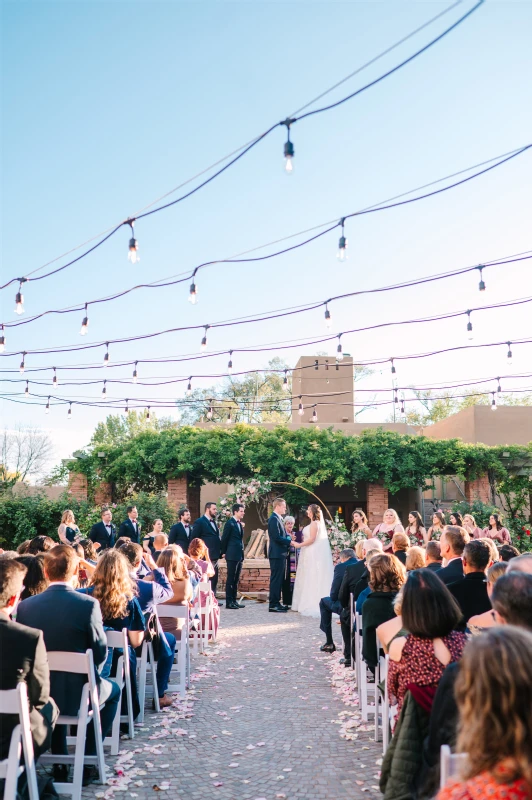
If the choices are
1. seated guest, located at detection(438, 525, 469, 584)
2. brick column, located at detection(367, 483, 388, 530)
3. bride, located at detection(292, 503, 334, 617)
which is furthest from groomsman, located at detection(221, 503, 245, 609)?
brick column, located at detection(367, 483, 388, 530)

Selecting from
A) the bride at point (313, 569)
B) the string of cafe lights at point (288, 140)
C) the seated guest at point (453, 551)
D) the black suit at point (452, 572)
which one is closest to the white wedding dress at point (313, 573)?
the bride at point (313, 569)

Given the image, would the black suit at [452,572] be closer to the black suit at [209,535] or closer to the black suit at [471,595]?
the black suit at [471,595]

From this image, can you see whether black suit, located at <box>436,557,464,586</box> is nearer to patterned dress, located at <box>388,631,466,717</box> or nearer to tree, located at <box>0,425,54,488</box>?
patterned dress, located at <box>388,631,466,717</box>

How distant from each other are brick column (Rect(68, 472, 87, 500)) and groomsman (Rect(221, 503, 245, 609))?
752cm

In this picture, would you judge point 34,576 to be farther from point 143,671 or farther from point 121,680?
point 143,671

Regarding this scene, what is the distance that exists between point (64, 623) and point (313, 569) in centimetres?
779

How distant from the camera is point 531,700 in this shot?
153 cm

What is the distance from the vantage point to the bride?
1101cm

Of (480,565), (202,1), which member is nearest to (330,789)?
(480,565)

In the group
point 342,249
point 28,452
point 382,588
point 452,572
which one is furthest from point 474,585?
point 28,452

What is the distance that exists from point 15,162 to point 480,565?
659 cm

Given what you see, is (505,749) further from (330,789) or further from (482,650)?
(330,789)

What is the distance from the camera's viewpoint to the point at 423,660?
3137 mm

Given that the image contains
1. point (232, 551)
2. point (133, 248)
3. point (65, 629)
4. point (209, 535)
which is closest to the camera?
point (65, 629)
